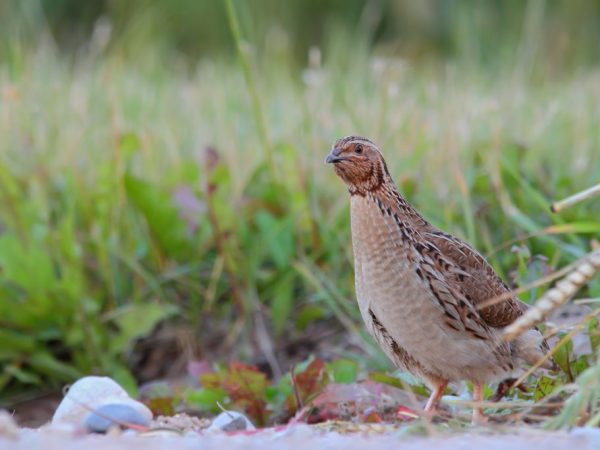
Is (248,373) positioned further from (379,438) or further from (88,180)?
(88,180)

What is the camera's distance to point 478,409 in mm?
3002

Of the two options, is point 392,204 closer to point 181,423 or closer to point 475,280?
point 475,280

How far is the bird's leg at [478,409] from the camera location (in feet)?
9.59

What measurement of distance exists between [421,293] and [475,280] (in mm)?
222

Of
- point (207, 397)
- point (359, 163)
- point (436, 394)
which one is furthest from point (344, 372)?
point (359, 163)

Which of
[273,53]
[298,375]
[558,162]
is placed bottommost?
[298,375]

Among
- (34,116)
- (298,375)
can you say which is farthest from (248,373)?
(34,116)

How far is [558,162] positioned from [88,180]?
2.31 m

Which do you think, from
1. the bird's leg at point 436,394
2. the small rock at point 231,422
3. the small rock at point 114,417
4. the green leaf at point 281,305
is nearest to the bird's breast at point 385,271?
the bird's leg at point 436,394

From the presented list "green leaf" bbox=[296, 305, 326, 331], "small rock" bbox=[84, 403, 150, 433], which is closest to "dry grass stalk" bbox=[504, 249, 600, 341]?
"small rock" bbox=[84, 403, 150, 433]

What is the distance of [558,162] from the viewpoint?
532 centimetres

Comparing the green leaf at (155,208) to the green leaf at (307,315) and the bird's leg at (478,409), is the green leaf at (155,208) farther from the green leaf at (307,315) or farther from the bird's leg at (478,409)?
the bird's leg at (478,409)

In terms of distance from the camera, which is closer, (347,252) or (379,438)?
(379,438)

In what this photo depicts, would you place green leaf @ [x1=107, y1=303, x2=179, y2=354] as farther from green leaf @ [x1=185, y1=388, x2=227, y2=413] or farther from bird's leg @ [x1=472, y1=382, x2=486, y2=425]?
bird's leg @ [x1=472, y1=382, x2=486, y2=425]
